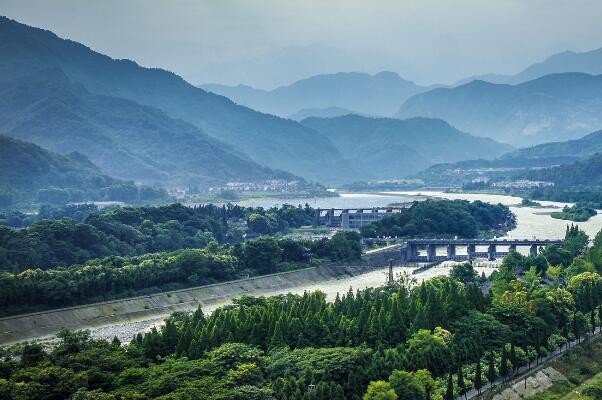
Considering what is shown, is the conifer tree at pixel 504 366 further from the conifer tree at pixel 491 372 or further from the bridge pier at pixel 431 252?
the bridge pier at pixel 431 252

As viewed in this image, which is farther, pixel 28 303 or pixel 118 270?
pixel 118 270

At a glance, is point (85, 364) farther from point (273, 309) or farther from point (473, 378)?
point (473, 378)

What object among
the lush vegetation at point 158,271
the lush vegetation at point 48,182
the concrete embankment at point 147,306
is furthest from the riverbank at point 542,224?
the lush vegetation at point 48,182

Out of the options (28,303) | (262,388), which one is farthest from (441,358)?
(28,303)

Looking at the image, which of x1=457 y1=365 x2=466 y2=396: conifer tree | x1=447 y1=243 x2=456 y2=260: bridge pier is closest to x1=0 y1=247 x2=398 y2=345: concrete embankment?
x1=447 y1=243 x2=456 y2=260: bridge pier

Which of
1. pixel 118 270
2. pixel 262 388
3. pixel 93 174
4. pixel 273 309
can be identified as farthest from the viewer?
pixel 93 174

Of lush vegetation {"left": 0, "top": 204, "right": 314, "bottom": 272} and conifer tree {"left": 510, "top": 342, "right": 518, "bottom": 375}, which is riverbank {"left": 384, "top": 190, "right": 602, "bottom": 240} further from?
conifer tree {"left": 510, "top": 342, "right": 518, "bottom": 375}
